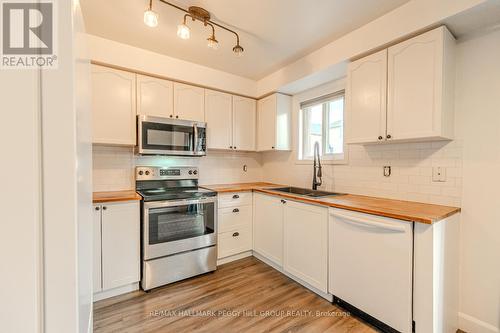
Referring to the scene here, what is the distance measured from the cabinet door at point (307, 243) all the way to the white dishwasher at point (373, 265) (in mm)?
79

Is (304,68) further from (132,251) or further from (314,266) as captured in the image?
(132,251)

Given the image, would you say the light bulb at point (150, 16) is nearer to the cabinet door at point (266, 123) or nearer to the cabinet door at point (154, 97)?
the cabinet door at point (154, 97)

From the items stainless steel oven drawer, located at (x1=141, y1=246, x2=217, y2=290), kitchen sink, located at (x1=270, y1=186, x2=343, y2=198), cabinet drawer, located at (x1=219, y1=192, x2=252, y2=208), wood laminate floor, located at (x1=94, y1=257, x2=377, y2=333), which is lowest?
wood laminate floor, located at (x1=94, y1=257, x2=377, y2=333)

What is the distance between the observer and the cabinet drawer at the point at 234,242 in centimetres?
266

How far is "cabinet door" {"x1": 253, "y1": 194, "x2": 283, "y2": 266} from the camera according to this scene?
8.17 ft

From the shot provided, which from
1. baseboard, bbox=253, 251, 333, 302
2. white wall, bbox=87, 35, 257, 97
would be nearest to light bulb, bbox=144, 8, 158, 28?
white wall, bbox=87, 35, 257, 97

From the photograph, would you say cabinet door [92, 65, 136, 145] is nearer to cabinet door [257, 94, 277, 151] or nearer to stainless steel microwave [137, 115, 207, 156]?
stainless steel microwave [137, 115, 207, 156]

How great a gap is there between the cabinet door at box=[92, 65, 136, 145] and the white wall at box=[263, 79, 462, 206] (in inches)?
83.6

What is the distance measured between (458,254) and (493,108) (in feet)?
3.51

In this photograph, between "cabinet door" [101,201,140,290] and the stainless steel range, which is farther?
the stainless steel range

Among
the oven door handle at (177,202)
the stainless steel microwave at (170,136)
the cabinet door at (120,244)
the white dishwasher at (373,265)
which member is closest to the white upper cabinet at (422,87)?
the white dishwasher at (373,265)

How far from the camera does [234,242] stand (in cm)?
276

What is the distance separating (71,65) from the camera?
0.61m

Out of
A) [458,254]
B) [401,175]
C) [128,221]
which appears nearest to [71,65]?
[128,221]
